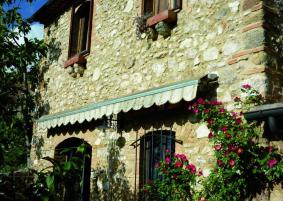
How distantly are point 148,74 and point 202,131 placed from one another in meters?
1.73

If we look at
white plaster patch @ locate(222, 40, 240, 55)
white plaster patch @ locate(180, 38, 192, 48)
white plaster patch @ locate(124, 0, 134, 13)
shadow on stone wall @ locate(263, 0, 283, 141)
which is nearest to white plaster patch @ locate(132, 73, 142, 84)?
white plaster patch @ locate(180, 38, 192, 48)

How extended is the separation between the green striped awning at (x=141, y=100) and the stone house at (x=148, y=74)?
2 cm

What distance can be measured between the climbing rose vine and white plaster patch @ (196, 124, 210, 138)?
0.43 m

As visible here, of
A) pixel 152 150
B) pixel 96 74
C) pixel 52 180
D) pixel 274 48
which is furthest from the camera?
pixel 96 74

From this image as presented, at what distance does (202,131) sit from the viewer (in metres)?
5.89

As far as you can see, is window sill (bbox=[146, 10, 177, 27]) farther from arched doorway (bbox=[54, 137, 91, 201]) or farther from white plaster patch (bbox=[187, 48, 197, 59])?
arched doorway (bbox=[54, 137, 91, 201])

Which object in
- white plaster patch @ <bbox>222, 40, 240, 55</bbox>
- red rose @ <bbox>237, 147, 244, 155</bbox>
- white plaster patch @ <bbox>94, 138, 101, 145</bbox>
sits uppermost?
white plaster patch @ <bbox>222, 40, 240, 55</bbox>

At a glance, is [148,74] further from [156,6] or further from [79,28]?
[79,28]

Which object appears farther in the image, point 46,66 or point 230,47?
point 46,66

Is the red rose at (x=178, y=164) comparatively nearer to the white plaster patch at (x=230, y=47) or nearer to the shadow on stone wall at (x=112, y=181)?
the shadow on stone wall at (x=112, y=181)

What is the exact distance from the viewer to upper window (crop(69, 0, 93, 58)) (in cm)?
999

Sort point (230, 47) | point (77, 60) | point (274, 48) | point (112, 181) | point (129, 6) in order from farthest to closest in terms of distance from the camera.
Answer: point (77, 60), point (129, 6), point (112, 181), point (230, 47), point (274, 48)

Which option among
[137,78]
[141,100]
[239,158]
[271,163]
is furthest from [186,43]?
[271,163]

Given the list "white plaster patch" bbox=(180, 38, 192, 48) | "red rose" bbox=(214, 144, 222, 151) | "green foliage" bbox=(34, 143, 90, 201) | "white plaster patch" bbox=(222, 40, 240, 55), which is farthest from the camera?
"white plaster patch" bbox=(180, 38, 192, 48)
